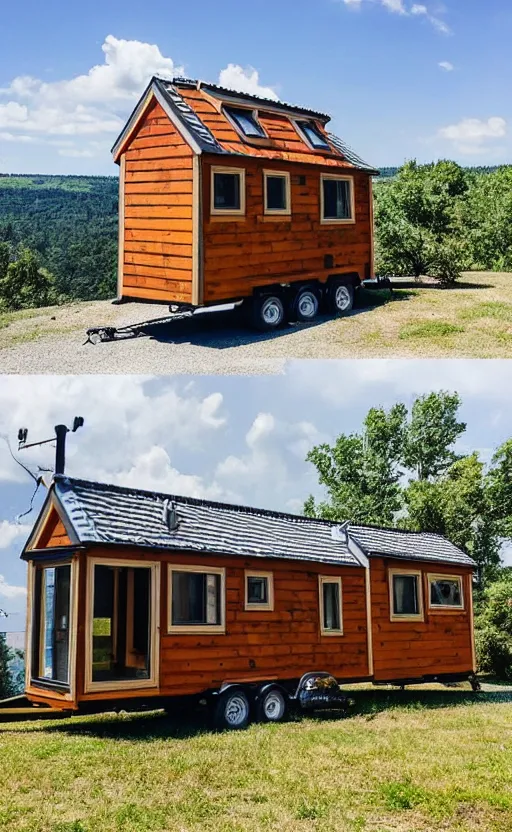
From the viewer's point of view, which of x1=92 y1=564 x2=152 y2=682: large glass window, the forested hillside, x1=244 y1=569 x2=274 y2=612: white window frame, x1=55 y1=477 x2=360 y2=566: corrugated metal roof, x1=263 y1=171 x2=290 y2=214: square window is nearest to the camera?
x1=55 y1=477 x2=360 y2=566: corrugated metal roof

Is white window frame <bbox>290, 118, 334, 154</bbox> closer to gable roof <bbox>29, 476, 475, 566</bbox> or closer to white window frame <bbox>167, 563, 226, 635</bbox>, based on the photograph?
gable roof <bbox>29, 476, 475, 566</bbox>

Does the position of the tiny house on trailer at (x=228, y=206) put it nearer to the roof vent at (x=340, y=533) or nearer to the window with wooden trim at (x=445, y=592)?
the roof vent at (x=340, y=533)

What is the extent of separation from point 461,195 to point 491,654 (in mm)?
33271

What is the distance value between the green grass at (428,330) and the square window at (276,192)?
10.4ft

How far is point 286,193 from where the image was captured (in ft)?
54.5

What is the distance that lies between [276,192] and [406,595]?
8.30 m

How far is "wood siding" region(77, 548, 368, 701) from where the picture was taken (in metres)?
13.1

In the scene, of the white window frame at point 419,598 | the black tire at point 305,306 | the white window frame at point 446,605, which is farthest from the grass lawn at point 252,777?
the black tire at point 305,306

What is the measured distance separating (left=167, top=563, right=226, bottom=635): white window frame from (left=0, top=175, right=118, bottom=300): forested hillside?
494 inches

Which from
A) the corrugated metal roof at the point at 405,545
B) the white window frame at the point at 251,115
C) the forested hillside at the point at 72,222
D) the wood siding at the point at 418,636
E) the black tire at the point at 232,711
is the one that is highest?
the forested hillside at the point at 72,222

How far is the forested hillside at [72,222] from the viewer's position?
27.6m

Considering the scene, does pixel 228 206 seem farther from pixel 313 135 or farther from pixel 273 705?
pixel 273 705

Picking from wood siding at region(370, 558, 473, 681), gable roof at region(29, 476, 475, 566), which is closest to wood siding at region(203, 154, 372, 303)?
gable roof at region(29, 476, 475, 566)

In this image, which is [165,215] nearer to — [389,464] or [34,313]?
[34,313]
